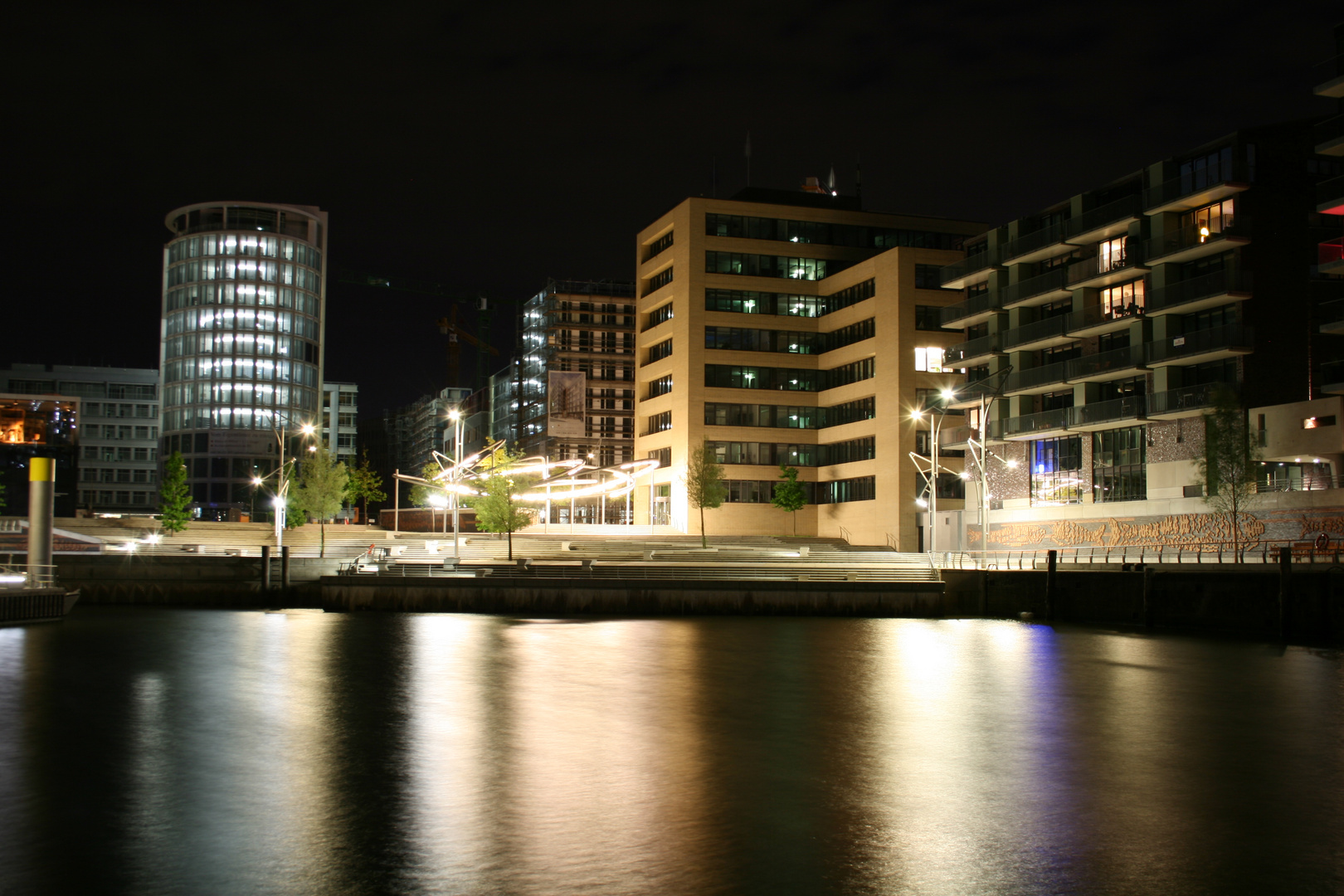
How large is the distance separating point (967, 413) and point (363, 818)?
241 feet

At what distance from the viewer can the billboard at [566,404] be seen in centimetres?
13300

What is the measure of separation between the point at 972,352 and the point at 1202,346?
66.7ft

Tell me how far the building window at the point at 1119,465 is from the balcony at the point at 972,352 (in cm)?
1131

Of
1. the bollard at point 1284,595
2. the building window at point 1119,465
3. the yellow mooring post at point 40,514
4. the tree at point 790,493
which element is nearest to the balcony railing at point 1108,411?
the building window at point 1119,465

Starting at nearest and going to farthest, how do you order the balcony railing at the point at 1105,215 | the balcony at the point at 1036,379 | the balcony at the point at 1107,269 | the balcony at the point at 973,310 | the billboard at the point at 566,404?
1. the balcony railing at the point at 1105,215
2. the balcony at the point at 1107,269
3. the balcony at the point at 1036,379
4. the balcony at the point at 973,310
5. the billboard at the point at 566,404

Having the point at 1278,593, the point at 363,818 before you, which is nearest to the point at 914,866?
A: the point at 363,818

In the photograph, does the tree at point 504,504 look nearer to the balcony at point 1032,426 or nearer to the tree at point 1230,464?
the balcony at point 1032,426

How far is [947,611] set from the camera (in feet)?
181

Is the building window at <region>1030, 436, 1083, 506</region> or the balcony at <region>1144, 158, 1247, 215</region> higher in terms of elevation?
the balcony at <region>1144, 158, 1247, 215</region>

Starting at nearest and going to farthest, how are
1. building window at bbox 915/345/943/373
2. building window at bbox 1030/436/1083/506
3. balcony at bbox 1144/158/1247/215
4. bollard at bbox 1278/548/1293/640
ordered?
1. bollard at bbox 1278/548/1293/640
2. balcony at bbox 1144/158/1247/215
3. building window at bbox 1030/436/1083/506
4. building window at bbox 915/345/943/373

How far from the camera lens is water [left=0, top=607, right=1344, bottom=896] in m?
12.8

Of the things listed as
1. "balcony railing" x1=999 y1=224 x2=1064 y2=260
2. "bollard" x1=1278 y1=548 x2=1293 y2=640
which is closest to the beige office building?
"balcony railing" x1=999 y1=224 x2=1064 y2=260

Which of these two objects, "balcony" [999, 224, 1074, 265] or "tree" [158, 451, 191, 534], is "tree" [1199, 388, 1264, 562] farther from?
"tree" [158, 451, 191, 534]

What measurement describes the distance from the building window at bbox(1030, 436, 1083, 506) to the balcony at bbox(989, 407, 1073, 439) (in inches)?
41.2
